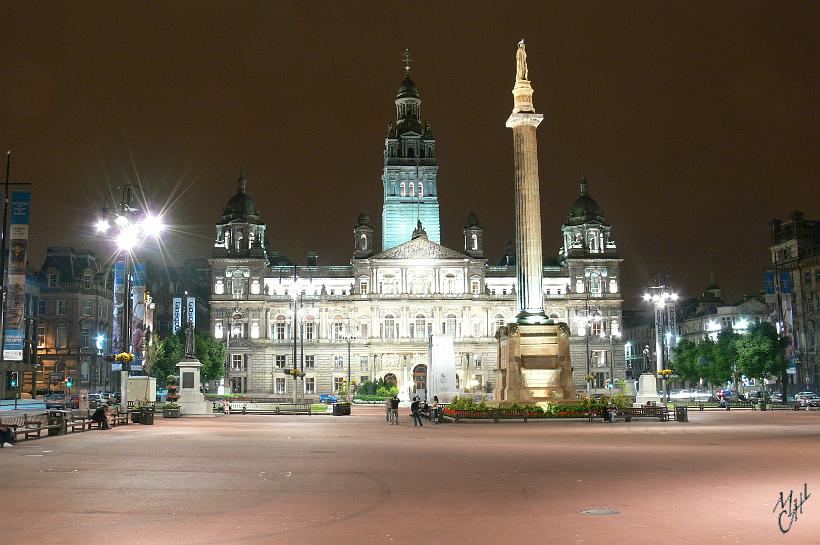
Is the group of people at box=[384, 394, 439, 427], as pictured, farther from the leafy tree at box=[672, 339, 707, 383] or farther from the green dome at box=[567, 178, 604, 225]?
the green dome at box=[567, 178, 604, 225]

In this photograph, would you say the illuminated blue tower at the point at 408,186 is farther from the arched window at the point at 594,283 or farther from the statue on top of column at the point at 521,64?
the statue on top of column at the point at 521,64

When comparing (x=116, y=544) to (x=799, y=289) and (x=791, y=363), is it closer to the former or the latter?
(x=791, y=363)

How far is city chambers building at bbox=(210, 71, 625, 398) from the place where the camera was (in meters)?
122

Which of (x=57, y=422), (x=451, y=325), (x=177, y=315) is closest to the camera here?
(x=57, y=422)

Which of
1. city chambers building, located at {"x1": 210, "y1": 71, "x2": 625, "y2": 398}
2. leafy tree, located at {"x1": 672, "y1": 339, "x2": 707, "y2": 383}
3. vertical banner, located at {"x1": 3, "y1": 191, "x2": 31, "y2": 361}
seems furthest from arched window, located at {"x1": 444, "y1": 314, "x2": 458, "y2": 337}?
vertical banner, located at {"x1": 3, "y1": 191, "x2": 31, "y2": 361}

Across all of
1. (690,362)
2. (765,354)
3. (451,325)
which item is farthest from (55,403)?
(690,362)

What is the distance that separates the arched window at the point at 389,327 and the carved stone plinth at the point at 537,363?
75.4m

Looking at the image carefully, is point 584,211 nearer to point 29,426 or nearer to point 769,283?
point 769,283

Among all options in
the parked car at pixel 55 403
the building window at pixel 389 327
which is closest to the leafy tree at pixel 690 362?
the building window at pixel 389 327

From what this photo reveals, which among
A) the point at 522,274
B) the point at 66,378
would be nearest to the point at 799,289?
the point at 522,274

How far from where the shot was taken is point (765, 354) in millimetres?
88438

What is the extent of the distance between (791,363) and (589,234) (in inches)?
1674

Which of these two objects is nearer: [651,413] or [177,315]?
[651,413]

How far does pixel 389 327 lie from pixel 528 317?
75848 millimetres
